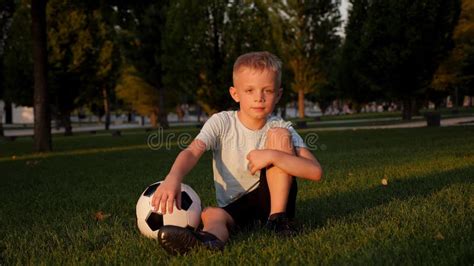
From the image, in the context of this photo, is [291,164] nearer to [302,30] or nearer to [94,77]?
[94,77]

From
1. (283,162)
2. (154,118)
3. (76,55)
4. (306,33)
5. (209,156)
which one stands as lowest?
(209,156)

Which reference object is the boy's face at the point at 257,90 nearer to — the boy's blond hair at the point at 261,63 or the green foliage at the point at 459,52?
the boy's blond hair at the point at 261,63

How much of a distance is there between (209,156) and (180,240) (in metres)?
10.7

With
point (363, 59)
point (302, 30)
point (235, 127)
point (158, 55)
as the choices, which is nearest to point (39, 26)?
point (235, 127)

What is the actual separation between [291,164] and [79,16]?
28.9m

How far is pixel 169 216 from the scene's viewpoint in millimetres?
3977

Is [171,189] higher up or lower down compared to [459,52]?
lower down

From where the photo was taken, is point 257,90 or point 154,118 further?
point 154,118

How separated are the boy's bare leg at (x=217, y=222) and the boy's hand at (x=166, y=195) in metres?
0.39

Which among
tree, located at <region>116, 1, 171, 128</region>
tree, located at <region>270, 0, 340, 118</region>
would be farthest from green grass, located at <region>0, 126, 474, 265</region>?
tree, located at <region>270, 0, 340, 118</region>

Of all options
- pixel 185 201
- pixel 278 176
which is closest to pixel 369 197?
pixel 278 176

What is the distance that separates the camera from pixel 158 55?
39.3 metres

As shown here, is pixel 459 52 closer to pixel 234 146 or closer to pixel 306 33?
pixel 306 33

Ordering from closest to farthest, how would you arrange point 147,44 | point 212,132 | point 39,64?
point 212,132
point 39,64
point 147,44
